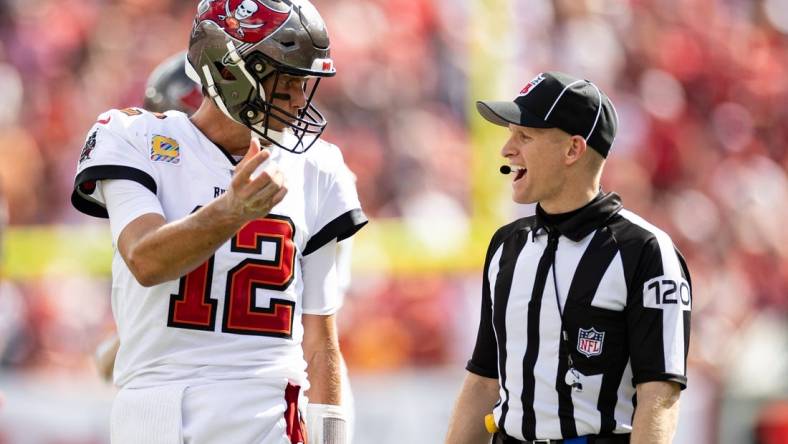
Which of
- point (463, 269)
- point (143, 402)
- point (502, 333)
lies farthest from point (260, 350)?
point (463, 269)

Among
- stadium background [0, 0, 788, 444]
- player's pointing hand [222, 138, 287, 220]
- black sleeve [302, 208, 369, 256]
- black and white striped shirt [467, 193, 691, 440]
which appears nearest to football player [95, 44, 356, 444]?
black sleeve [302, 208, 369, 256]

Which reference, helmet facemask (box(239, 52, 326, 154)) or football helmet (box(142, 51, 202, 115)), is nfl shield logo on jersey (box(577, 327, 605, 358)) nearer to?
helmet facemask (box(239, 52, 326, 154))

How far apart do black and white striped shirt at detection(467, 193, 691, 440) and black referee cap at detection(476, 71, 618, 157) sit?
179mm

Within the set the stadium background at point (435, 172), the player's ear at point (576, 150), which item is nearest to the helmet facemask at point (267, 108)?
the player's ear at point (576, 150)

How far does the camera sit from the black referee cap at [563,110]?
10.9 ft

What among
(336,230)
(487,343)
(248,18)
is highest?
(248,18)

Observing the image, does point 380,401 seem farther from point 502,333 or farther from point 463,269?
point 502,333

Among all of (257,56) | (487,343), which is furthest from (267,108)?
(487,343)

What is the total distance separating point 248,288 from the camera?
304cm

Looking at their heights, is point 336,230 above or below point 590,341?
above

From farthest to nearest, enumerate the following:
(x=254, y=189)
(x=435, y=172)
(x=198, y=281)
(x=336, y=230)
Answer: (x=435, y=172)
(x=336, y=230)
(x=198, y=281)
(x=254, y=189)

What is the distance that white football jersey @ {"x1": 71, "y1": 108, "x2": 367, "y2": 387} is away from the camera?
3014mm

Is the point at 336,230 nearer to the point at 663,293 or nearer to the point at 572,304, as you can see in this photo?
the point at 572,304

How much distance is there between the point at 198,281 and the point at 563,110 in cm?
107
